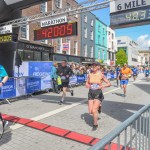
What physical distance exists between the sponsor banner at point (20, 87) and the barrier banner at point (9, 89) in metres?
0.25

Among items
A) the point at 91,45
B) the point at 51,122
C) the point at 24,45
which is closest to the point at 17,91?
the point at 51,122

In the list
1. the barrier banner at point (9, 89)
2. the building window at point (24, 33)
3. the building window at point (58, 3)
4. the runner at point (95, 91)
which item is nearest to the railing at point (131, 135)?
the runner at point (95, 91)

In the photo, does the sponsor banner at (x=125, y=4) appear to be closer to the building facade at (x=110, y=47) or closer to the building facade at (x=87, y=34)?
the building facade at (x=87, y=34)

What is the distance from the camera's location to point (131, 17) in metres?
7.82

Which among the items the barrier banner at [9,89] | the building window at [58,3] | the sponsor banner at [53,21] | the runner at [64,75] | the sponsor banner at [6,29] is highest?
the building window at [58,3]

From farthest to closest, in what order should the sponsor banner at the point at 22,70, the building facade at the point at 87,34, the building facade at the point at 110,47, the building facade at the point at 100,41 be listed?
1. the building facade at the point at 110,47
2. the building facade at the point at 100,41
3. the building facade at the point at 87,34
4. the sponsor banner at the point at 22,70

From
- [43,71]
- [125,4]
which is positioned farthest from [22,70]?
[125,4]

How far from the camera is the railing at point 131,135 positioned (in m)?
2.08

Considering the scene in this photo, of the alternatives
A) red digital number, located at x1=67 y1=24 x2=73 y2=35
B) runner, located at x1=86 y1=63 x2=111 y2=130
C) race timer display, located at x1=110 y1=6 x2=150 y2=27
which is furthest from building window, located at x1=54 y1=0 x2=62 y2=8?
runner, located at x1=86 y1=63 x2=111 y2=130

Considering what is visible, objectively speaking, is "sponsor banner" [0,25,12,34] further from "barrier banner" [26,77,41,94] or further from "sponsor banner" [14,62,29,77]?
"sponsor banner" [14,62,29,77]

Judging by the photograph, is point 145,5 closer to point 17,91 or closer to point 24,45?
point 17,91

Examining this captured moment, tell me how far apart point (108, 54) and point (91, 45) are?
11877mm

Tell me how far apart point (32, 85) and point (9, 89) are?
2.06m

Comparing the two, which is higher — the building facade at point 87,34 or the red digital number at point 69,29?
the building facade at point 87,34
